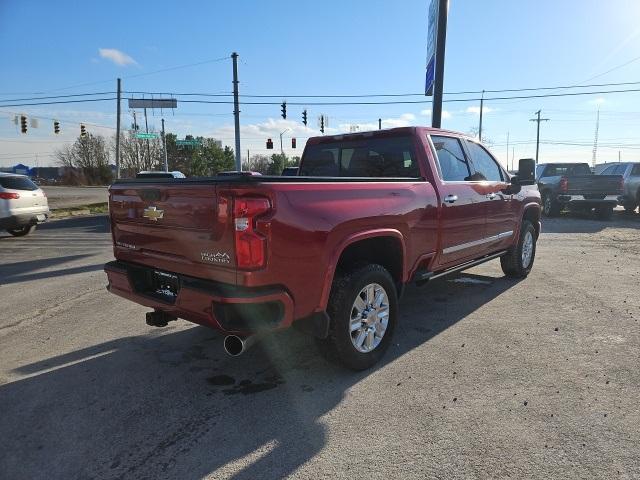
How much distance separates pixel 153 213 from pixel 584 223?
609 inches

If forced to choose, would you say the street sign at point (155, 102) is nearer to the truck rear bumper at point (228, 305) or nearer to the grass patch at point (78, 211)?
the grass patch at point (78, 211)

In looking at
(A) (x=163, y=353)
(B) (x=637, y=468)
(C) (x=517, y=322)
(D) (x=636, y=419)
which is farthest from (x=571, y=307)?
(A) (x=163, y=353)

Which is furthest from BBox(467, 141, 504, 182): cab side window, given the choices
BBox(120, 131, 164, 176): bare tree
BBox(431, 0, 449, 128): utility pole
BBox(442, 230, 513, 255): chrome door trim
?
BBox(120, 131, 164, 176): bare tree

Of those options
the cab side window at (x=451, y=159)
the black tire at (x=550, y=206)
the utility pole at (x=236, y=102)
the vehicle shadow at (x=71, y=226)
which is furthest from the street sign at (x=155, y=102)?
the cab side window at (x=451, y=159)

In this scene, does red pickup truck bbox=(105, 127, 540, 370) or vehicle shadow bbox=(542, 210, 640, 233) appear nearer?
red pickup truck bbox=(105, 127, 540, 370)

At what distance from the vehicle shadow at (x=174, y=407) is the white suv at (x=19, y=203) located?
9.00 metres

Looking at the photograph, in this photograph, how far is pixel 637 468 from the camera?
8.16ft

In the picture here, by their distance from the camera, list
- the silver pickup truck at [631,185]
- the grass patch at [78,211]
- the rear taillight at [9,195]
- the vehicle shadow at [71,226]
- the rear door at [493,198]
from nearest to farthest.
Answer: the rear door at [493,198] < the rear taillight at [9,195] < the vehicle shadow at [71,226] < the silver pickup truck at [631,185] < the grass patch at [78,211]

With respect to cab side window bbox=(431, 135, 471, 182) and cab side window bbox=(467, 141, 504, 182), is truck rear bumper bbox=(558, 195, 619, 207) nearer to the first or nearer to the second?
cab side window bbox=(467, 141, 504, 182)

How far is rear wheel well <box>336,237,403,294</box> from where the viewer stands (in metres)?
3.71

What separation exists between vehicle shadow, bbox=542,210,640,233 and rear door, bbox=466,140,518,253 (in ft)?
26.6

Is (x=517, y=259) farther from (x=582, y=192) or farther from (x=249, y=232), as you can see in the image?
(x=582, y=192)

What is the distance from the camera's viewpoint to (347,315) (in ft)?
11.4

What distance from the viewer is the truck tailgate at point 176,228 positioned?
2.90 metres
